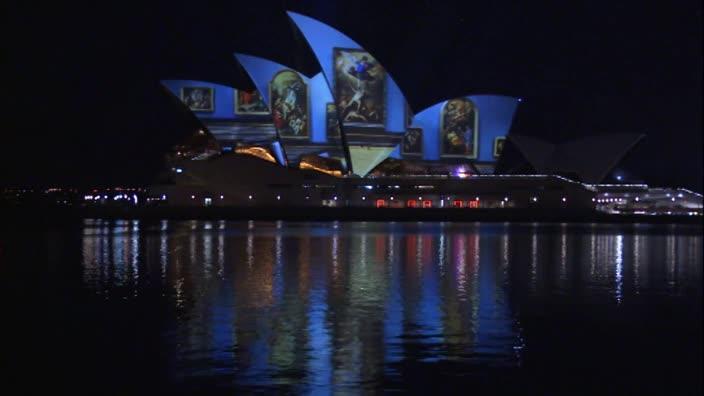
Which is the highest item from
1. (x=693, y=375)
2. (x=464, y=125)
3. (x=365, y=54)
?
(x=365, y=54)

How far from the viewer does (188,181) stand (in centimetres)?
4984

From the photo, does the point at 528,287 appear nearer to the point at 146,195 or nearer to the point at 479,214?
the point at 479,214

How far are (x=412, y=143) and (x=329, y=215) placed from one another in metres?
11.9

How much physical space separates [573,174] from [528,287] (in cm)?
4177

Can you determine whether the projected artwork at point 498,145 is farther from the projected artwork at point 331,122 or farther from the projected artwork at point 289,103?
the projected artwork at point 289,103

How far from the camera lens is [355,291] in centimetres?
1213

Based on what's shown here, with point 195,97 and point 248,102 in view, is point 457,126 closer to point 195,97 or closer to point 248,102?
point 248,102

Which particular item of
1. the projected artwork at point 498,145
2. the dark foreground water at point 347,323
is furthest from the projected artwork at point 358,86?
the dark foreground water at point 347,323

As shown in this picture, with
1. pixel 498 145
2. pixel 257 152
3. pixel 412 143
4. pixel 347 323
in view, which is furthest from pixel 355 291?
pixel 498 145

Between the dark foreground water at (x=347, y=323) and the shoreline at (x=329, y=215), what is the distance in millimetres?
21859

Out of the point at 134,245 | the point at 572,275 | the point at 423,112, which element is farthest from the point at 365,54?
the point at 572,275

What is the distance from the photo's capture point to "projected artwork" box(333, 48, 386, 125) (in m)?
46.6

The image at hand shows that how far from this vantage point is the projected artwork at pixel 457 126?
5159 centimetres

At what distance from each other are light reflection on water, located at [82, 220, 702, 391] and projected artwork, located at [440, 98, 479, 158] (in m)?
28.1
